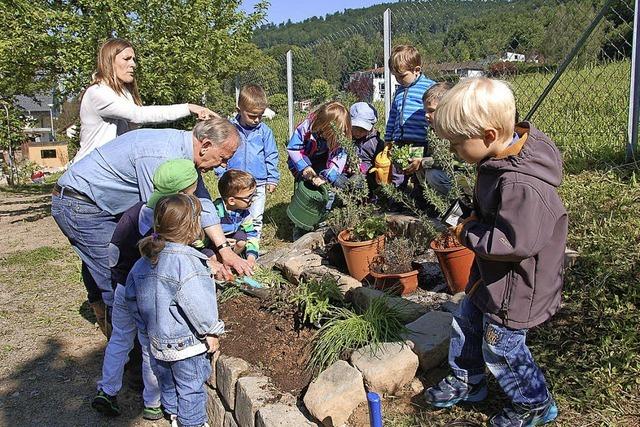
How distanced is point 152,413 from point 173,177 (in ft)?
4.77

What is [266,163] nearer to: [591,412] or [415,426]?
[415,426]

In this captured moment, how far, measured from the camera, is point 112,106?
11.8 ft

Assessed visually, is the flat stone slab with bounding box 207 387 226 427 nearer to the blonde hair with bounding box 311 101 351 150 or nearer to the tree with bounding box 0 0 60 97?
the blonde hair with bounding box 311 101 351 150

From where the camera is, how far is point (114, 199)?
3.36m

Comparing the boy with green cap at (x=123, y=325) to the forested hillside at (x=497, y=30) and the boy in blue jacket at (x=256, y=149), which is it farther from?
the forested hillside at (x=497, y=30)

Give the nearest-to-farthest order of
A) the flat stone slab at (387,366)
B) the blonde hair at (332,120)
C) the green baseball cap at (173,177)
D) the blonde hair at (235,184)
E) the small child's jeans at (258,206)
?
1. the flat stone slab at (387,366)
2. the green baseball cap at (173,177)
3. the blonde hair at (235,184)
4. the blonde hair at (332,120)
5. the small child's jeans at (258,206)

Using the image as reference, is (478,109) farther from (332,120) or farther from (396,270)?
(332,120)

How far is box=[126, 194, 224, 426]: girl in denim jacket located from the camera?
2.74 m

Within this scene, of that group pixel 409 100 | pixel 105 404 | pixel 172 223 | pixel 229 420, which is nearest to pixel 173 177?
pixel 172 223

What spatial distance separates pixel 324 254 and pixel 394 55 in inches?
69.2

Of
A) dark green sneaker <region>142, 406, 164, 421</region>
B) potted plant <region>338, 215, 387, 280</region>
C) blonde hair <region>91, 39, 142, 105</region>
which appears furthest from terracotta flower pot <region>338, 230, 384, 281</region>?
blonde hair <region>91, 39, 142, 105</region>

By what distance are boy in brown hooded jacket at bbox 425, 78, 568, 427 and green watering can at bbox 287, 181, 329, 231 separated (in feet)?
8.94

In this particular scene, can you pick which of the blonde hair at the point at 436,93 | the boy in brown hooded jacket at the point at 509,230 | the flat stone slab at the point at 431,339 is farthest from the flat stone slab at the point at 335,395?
the blonde hair at the point at 436,93

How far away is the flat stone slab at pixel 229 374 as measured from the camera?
307cm
